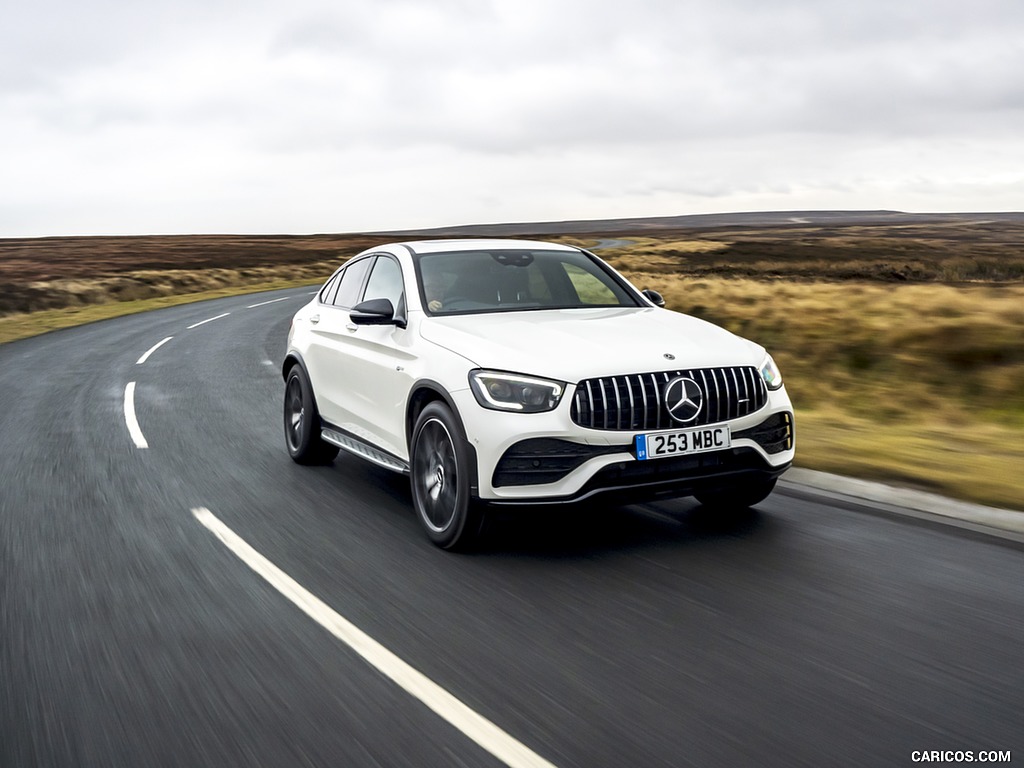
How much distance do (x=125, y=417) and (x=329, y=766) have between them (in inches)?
329

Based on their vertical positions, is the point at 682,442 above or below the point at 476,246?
below

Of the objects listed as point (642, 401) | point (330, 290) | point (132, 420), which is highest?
point (330, 290)

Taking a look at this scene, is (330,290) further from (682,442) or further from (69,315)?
(69,315)

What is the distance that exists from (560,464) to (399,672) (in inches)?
60.9

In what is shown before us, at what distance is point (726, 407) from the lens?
533 centimetres

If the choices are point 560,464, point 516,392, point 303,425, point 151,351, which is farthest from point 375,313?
point 151,351

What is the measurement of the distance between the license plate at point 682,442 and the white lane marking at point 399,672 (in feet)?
5.56

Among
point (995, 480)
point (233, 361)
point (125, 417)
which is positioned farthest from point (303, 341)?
point (233, 361)

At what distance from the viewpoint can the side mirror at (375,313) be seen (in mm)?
6215

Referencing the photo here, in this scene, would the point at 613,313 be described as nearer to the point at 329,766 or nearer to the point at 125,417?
the point at 329,766

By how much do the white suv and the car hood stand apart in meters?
0.01

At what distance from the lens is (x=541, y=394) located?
5105mm

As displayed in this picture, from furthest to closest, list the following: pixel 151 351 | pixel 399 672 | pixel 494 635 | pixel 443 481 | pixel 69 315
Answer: pixel 69 315 < pixel 151 351 < pixel 443 481 < pixel 494 635 < pixel 399 672

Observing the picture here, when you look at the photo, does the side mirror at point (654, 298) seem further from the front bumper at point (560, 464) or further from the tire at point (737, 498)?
the front bumper at point (560, 464)
